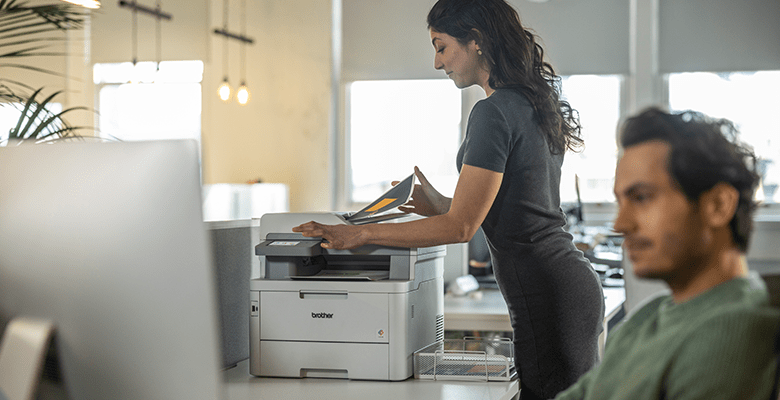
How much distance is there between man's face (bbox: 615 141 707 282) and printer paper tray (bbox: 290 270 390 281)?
34.9 inches

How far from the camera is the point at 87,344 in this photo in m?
0.82

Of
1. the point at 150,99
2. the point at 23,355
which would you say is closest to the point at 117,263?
the point at 23,355

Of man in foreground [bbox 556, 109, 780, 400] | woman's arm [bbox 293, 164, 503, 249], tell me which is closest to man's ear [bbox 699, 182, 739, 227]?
man in foreground [bbox 556, 109, 780, 400]

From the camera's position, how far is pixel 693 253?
69 centimetres

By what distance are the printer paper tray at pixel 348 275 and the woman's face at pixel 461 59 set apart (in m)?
0.47

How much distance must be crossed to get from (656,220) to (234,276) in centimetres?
129

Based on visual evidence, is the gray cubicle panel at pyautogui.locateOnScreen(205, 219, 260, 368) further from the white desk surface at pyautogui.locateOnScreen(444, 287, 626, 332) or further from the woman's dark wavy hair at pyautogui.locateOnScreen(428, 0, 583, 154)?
the white desk surface at pyautogui.locateOnScreen(444, 287, 626, 332)

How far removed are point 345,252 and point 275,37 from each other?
6.24m

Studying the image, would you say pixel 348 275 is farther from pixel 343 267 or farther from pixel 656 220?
pixel 656 220

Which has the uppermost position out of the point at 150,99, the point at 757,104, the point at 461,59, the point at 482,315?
the point at 150,99

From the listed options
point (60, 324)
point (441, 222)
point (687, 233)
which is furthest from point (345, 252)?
point (687, 233)

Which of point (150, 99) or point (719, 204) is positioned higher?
point (150, 99)

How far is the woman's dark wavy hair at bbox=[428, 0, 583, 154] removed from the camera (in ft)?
4.78

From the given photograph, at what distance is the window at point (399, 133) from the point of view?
721 centimetres
